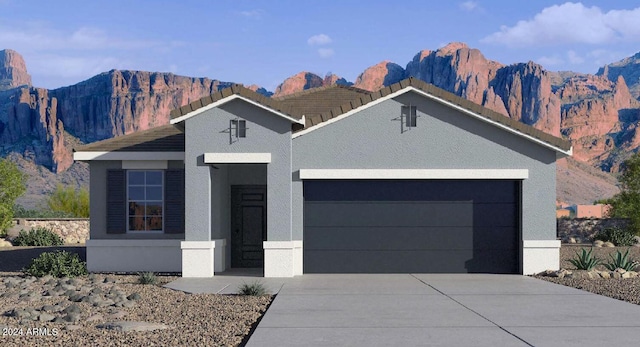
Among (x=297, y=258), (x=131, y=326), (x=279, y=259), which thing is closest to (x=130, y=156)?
(x=279, y=259)

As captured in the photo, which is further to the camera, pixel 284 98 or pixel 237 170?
pixel 284 98

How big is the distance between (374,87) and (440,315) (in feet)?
479

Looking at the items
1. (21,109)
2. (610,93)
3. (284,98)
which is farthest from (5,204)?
(610,93)

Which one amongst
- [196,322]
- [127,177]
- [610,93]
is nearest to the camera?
[196,322]

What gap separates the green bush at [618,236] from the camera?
34000 mm

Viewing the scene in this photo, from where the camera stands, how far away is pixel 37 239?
34.1m

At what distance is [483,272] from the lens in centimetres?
1997

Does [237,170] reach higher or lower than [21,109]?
lower

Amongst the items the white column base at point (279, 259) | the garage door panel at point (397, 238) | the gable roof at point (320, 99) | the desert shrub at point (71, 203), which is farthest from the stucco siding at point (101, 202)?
the desert shrub at point (71, 203)

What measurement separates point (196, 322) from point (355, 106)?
894cm

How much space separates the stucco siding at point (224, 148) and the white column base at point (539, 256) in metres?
5.64

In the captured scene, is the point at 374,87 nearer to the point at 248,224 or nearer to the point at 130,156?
the point at 248,224

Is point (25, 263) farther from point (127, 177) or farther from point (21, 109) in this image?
point (21, 109)

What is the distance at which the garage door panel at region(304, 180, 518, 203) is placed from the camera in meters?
19.8
